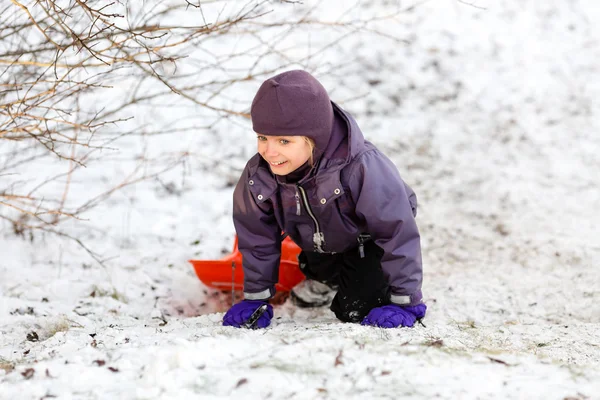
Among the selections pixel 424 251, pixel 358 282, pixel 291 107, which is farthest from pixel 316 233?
pixel 424 251

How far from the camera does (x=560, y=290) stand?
11.1 ft

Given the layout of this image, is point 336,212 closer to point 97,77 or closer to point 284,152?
point 284,152

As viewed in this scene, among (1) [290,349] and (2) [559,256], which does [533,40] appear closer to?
(2) [559,256]

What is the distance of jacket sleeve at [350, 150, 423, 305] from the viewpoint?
102 inches

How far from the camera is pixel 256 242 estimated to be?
2861 mm

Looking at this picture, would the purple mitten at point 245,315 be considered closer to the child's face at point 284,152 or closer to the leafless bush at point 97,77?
the child's face at point 284,152

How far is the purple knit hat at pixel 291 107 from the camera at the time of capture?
2.41 m

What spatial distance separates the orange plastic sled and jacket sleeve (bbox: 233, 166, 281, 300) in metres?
0.43

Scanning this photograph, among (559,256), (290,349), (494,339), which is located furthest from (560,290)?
(290,349)

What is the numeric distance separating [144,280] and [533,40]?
5.54 meters

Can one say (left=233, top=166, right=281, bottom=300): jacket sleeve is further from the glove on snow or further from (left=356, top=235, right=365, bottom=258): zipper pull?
the glove on snow

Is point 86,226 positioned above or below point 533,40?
below

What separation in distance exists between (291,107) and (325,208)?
0.50m

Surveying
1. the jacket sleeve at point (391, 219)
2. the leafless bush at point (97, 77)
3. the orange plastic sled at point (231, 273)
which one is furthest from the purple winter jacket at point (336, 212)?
the leafless bush at point (97, 77)
